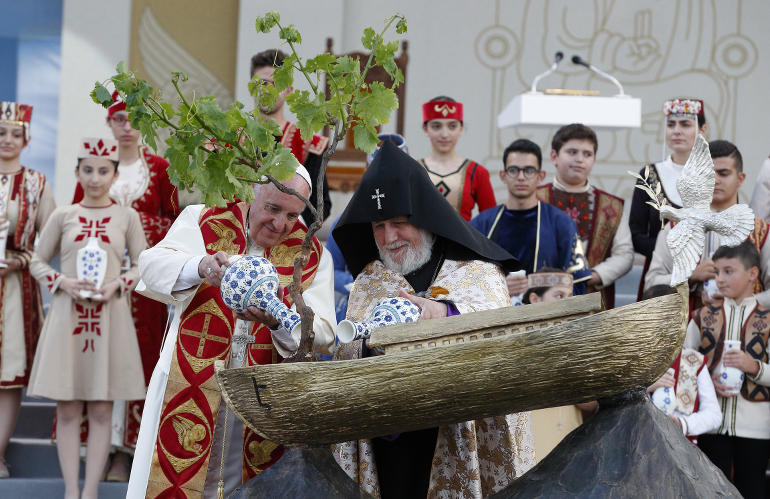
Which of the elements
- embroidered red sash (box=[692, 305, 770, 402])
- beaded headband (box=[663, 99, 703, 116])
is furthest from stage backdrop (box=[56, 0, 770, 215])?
embroidered red sash (box=[692, 305, 770, 402])

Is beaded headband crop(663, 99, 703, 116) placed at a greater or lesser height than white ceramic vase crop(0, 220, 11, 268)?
greater

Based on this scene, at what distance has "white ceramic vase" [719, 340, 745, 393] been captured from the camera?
4.48 metres

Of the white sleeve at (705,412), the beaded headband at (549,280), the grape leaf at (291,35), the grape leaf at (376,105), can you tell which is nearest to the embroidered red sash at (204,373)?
the grape leaf at (376,105)

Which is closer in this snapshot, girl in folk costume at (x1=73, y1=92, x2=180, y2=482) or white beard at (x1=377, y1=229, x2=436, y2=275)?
white beard at (x1=377, y1=229, x2=436, y2=275)

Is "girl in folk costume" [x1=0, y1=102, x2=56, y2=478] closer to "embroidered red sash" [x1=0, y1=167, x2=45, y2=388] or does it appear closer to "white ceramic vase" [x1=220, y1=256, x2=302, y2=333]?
"embroidered red sash" [x1=0, y1=167, x2=45, y2=388]

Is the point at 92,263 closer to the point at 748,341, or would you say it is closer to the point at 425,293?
the point at 425,293

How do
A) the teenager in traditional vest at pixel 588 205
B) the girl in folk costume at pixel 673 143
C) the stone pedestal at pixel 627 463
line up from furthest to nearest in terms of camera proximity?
the girl in folk costume at pixel 673 143, the teenager in traditional vest at pixel 588 205, the stone pedestal at pixel 627 463

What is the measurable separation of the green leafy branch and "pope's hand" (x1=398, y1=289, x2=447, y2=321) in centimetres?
47

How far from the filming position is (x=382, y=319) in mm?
2559

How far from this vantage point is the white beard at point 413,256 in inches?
126

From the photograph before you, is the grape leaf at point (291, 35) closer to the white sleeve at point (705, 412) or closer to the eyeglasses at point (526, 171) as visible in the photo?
the eyeglasses at point (526, 171)

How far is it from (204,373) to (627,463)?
167 cm

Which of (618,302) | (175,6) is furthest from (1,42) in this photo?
(618,302)

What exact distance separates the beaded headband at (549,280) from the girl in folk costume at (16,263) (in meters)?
3.16
